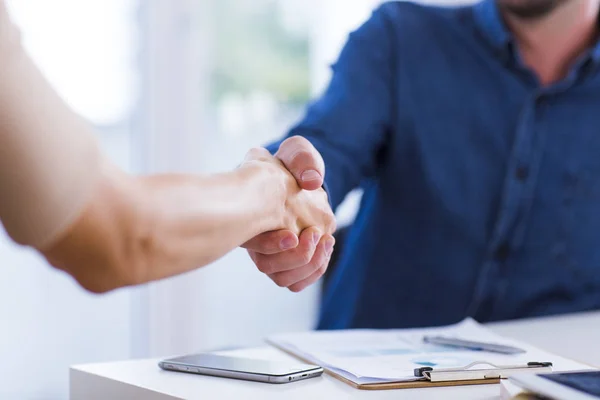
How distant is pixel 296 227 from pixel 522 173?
678 mm

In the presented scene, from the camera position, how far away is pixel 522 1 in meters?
1.55

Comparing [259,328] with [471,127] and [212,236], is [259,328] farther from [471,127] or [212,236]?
[212,236]

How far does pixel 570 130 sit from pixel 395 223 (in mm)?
380

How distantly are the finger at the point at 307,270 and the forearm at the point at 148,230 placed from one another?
0.30m

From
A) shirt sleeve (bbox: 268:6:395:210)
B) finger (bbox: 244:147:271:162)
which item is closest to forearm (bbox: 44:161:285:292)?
finger (bbox: 244:147:271:162)

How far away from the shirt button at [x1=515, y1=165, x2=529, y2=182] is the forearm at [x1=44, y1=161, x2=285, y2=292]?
896mm

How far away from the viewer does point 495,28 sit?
158cm

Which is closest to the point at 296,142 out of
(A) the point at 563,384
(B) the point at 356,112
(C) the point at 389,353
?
(C) the point at 389,353

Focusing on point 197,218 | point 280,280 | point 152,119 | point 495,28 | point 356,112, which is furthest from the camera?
point 152,119

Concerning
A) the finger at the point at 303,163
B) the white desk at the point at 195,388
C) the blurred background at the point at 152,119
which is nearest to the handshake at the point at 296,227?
the finger at the point at 303,163

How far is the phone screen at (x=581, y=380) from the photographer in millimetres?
677

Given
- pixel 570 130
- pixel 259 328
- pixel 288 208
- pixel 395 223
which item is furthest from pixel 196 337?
pixel 288 208

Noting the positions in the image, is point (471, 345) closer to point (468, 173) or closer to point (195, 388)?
point (195, 388)

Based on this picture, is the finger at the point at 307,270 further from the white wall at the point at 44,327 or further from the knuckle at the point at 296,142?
the white wall at the point at 44,327
